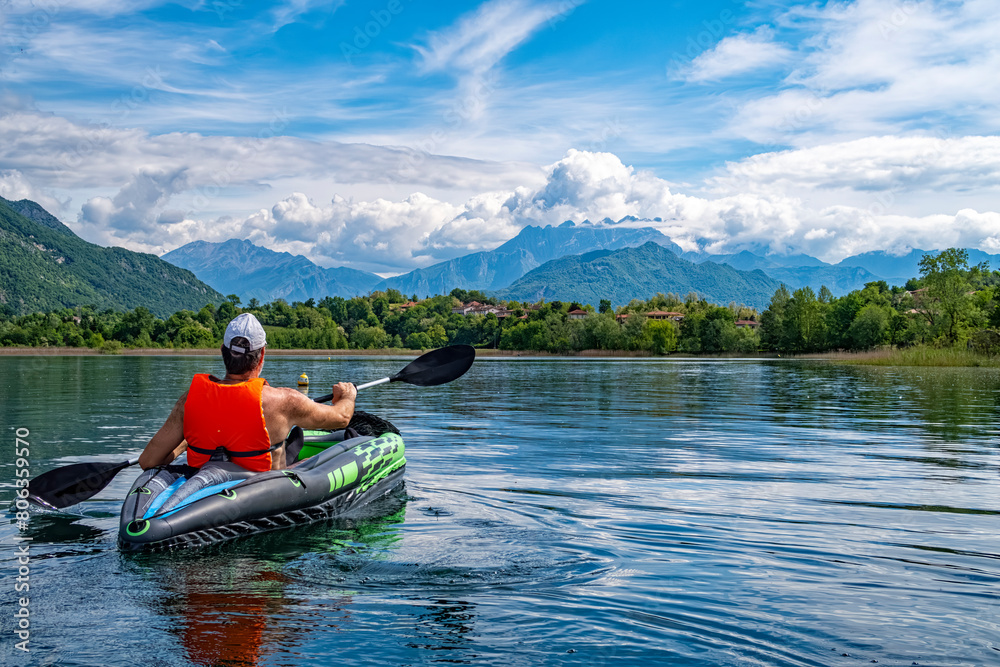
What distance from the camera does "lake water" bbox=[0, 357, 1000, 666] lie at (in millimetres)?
4453

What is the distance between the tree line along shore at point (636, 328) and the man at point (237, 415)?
5365 cm

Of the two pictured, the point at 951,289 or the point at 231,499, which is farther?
the point at 951,289

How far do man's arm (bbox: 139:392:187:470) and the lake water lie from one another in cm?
89

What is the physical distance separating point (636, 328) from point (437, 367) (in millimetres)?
117217

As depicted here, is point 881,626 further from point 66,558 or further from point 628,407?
point 628,407

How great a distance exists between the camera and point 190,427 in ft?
22.1

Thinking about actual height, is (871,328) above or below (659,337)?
above

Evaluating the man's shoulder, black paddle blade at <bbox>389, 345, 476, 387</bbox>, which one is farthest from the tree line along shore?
the man's shoulder

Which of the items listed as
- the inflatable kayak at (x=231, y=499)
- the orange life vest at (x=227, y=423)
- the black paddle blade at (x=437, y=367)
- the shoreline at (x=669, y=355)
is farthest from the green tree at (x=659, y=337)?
the orange life vest at (x=227, y=423)

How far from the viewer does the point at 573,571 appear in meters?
6.04

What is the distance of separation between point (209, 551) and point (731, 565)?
14.7 feet

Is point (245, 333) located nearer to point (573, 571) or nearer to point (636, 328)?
point (573, 571)

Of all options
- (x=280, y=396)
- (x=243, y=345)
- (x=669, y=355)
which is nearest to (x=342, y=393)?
(x=280, y=396)

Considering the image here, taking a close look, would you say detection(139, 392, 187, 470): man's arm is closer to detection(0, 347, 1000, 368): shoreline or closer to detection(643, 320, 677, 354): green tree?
detection(0, 347, 1000, 368): shoreline
